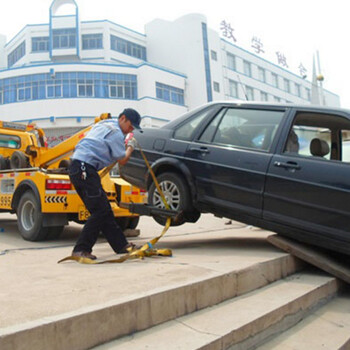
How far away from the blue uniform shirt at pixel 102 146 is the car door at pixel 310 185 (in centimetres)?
156

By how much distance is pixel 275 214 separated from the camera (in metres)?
3.75

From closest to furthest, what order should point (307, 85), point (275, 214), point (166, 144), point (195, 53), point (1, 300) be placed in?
point (1, 300), point (275, 214), point (166, 144), point (195, 53), point (307, 85)

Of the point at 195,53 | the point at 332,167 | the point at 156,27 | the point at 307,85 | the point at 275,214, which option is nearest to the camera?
the point at 332,167

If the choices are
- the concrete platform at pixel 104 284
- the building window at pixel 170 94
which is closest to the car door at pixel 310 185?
the concrete platform at pixel 104 284

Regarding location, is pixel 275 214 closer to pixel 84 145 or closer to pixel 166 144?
pixel 166 144

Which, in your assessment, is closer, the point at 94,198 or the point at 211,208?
the point at 94,198

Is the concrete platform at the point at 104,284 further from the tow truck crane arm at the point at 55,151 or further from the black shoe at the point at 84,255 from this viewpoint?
the tow truck crane arm at the point at 55,151

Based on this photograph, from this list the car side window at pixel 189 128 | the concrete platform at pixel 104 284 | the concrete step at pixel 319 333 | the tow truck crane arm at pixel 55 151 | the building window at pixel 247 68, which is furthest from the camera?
the building window at pixel 247 68

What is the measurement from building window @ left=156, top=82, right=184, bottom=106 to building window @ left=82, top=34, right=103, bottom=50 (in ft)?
29.8

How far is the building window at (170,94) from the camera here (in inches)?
1345

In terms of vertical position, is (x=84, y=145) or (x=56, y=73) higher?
(x=56, y=73)

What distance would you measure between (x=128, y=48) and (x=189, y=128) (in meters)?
38.3

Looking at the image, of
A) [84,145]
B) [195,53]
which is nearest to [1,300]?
[84,145]

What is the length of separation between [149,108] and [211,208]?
2895 cm
